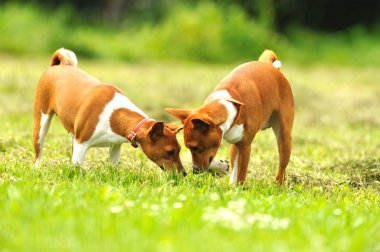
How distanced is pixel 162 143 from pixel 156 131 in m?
0.15

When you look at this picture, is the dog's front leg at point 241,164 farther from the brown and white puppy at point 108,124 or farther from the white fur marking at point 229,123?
the brown and white puppy at point 108,124

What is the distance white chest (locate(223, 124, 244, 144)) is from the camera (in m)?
7.30

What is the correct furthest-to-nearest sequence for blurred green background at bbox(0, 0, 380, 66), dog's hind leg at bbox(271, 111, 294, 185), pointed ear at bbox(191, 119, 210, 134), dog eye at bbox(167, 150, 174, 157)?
1. blurred green background at bbox(0, 0, 380, 66)
2. dog's hind leg at bbox(271, 111, 294, 185)
3. dog eye at bbox(167, 150, 174, 157)
4. pointed ear at bbox(191, 119, 210, 134)

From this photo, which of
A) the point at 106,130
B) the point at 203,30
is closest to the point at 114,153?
the point at 106,130

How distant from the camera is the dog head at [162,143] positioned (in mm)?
7387

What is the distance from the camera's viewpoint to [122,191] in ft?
21.0

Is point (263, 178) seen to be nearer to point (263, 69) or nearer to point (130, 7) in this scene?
point (263, 69)

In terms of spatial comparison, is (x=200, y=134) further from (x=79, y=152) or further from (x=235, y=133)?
(x=79, y=152)

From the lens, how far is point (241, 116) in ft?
23.9

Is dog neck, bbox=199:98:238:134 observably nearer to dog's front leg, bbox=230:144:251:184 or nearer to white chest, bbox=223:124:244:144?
white chest, bbox=223:124:244:144

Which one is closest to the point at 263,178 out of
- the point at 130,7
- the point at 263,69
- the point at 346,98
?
the point at 263,69

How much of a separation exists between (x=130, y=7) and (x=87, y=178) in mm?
26566

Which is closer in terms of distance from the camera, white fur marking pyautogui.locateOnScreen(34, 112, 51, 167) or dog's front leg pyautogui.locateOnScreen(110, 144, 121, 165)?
dog's front leg pyautogui.locateOnScreen(110, 144, 121, 165)

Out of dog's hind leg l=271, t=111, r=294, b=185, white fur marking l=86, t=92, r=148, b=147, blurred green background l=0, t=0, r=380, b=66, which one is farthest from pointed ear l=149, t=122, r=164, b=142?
blurred green background l=0, t=0, r=380, b=66
